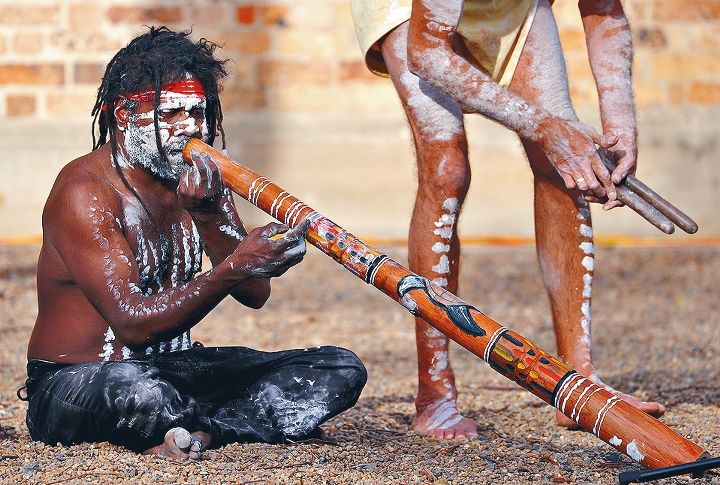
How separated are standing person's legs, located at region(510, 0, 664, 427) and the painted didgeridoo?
72 centimetres

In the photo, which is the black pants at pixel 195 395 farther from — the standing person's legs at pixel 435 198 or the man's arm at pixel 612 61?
the man's arm at pixel 612 61

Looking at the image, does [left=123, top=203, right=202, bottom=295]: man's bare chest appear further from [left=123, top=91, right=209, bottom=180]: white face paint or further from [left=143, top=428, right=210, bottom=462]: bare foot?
[left=143, top=428, right=210, bottom=462]: bare foot

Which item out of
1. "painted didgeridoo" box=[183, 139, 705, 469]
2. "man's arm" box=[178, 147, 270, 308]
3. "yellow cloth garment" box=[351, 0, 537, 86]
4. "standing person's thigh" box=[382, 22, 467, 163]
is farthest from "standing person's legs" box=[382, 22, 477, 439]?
"man's arm" box=[178, 147, 270, 308]

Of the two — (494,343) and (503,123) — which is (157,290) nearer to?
(494,343)

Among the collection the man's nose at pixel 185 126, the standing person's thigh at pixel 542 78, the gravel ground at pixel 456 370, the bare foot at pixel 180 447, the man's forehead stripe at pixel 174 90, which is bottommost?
the gravel ground at pixel 456 370

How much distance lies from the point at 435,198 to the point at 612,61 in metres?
0.80

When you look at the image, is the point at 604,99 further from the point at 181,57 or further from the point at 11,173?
the point at 11,173

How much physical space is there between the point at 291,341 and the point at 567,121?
7.47ft

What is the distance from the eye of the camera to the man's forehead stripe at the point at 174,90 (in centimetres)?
288

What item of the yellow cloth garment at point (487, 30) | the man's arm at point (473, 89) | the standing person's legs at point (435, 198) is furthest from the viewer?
the yellow cloth garment at point (487, 30)

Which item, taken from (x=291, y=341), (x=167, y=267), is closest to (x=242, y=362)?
(x=167, y=267)

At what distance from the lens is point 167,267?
2967 millimetres

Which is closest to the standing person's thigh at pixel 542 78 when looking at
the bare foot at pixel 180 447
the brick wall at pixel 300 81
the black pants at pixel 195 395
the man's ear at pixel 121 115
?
the black pants at pixel 195 395

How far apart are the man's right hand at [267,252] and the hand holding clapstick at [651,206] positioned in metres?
0.99
